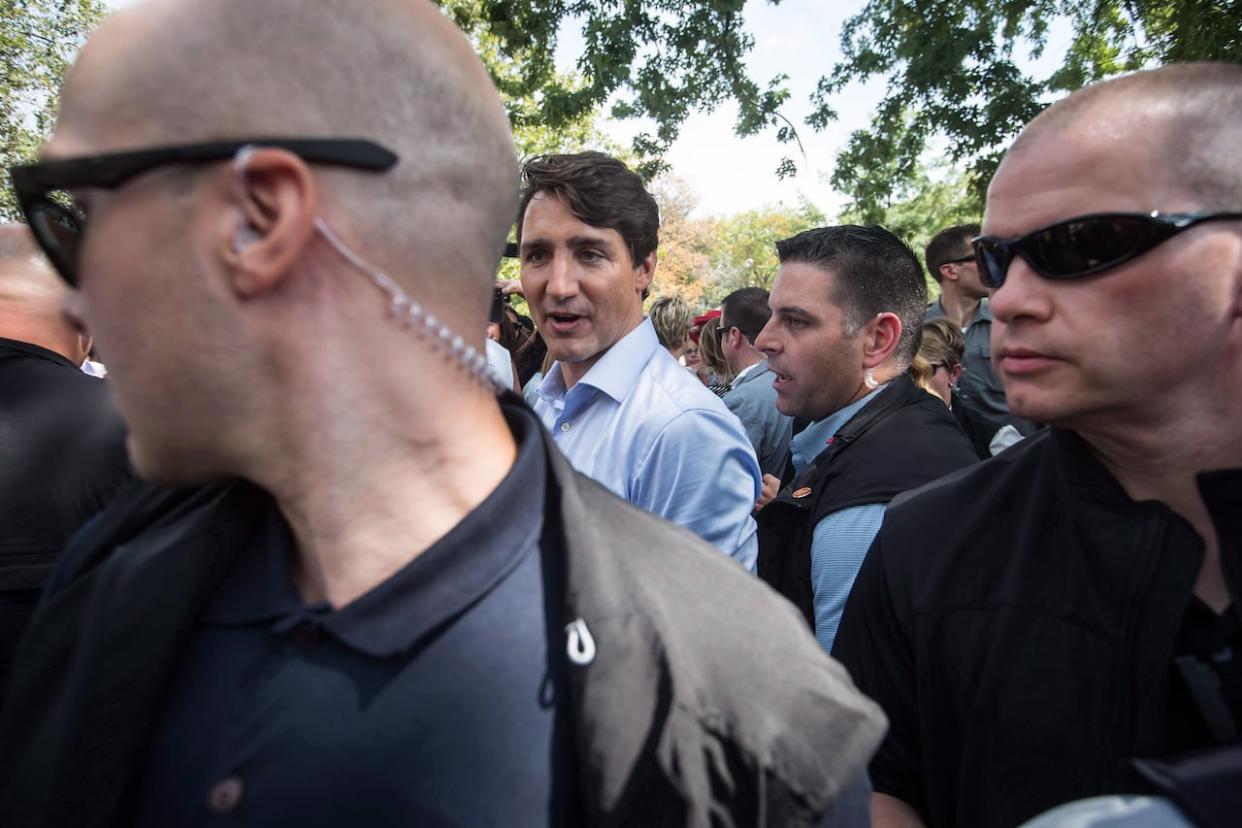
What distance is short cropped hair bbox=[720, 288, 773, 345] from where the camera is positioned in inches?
258

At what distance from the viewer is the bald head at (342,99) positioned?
3.77 feet

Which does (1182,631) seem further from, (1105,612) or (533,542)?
(533,542)

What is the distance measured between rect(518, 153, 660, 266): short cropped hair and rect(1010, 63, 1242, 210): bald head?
175 cm

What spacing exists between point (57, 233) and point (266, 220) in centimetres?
38

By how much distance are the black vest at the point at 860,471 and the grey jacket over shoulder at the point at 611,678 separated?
5.43 ft

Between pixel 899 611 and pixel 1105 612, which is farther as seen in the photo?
pixel 899 611

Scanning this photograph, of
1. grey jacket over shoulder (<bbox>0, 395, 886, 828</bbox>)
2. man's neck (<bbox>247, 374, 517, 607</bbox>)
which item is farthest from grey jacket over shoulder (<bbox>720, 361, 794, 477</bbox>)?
man's neck (<bbox>247, 374, 517, 607</bbox>)

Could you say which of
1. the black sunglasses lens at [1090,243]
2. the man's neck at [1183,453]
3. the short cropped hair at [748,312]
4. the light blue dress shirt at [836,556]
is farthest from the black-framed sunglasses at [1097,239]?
the short cropped hair at [748,312]

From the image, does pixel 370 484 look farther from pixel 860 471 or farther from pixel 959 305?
pixel 959 305

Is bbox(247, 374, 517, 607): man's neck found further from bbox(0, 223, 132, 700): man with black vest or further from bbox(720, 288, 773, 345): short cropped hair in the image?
bbox(720, 288, 773, 345): short cropped hair

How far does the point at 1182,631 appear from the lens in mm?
1590

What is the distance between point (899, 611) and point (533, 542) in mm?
979

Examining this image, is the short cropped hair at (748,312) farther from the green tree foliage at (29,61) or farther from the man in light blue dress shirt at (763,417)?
the green tree foliage at (29,61)

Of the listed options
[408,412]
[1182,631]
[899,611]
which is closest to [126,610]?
[408,412]
